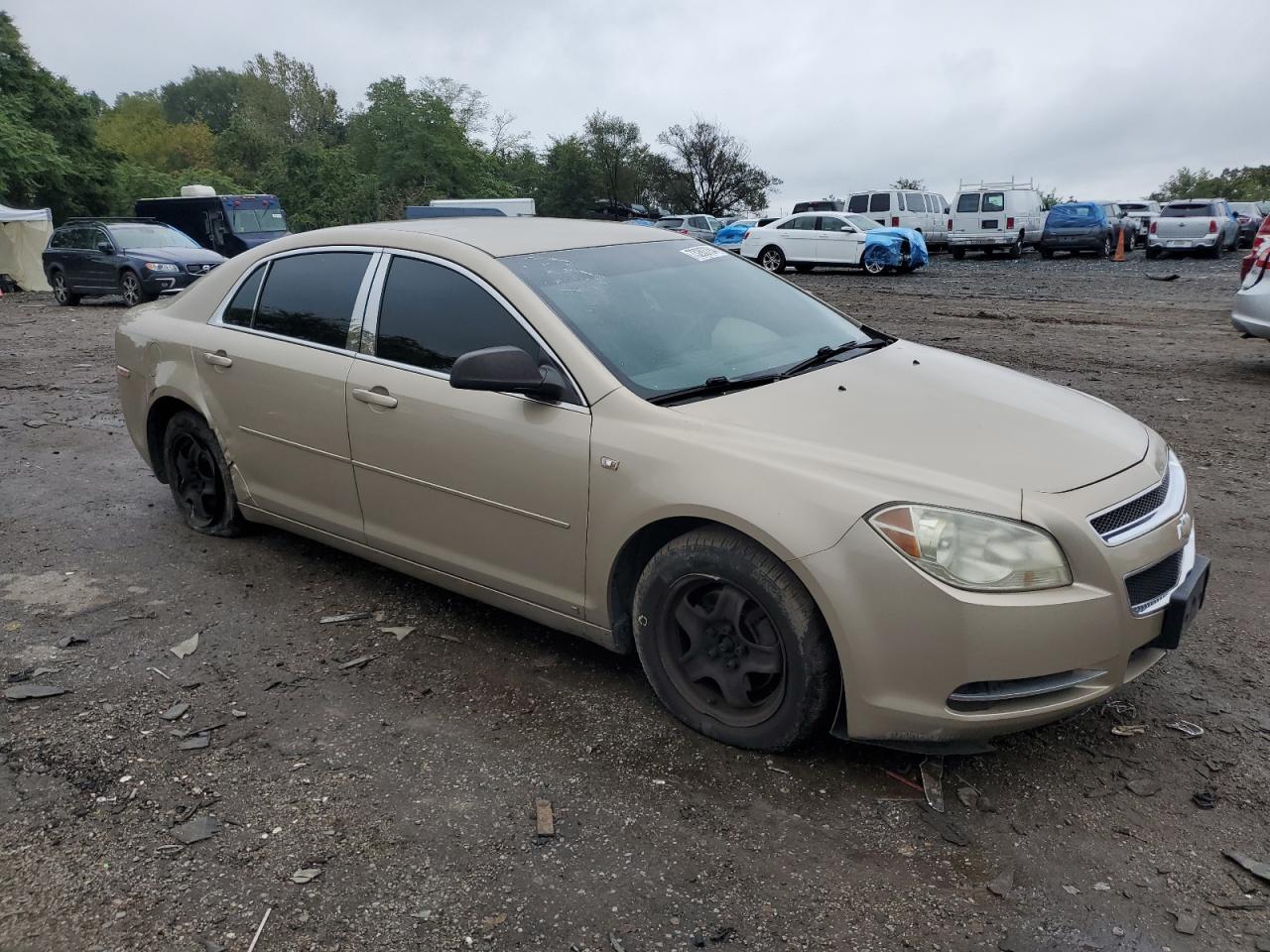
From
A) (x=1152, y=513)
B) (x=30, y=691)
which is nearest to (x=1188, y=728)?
(x=1152, y=513)

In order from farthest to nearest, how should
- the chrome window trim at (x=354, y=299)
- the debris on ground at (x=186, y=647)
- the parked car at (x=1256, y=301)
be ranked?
1. the parked car at (x=1256, y=301)
2. the chrome window trim at (x=354, y=299)
3. the debris on ground at (x=186, y=647)

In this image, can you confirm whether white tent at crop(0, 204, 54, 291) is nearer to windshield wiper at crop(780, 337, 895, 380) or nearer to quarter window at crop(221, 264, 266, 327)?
quarter window at crop(221, 264, 266, 327)

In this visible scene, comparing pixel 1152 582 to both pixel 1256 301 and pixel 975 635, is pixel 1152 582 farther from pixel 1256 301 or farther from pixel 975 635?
pixel 1256 301

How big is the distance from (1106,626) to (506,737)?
1871 mm

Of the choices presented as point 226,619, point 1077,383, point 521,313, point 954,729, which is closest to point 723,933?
point 954,729

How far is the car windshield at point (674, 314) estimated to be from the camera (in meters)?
3.58

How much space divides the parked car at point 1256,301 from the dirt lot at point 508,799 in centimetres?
480

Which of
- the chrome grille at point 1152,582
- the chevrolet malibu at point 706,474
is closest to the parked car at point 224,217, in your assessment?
the chevrolet malibu at point 706,474

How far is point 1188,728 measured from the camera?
3320 mm

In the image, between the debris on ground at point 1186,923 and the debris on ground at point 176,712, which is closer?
the debris on ground at point 1186,923

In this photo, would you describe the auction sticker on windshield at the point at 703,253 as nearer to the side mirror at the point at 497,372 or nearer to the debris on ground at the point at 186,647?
the side mirror at the point at 497,372

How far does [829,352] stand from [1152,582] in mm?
1476

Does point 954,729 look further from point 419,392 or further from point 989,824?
point 419,392

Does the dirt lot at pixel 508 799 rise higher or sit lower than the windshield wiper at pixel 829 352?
lower
